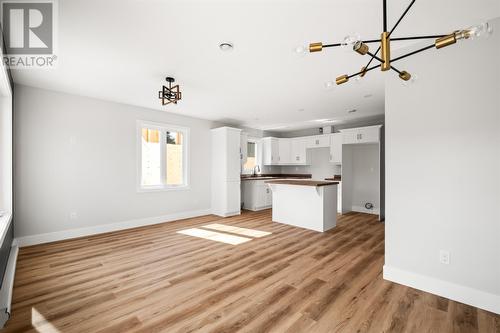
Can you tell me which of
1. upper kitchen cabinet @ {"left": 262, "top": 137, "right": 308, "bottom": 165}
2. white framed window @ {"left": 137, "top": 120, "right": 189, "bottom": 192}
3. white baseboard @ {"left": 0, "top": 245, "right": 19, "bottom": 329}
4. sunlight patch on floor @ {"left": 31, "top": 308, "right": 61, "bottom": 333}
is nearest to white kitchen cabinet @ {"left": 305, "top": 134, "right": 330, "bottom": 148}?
upper kitchen cabinet @ {"left": 262, "top": 137, "right": 308, "bottom": 165}

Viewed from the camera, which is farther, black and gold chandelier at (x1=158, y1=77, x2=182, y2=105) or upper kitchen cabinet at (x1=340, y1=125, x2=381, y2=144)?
upper kitchen cabinet at (x1=340, y1=125, x2=381, y2=144)

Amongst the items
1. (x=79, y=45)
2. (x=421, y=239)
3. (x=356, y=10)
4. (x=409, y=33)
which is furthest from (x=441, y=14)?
(x=79, y=45)

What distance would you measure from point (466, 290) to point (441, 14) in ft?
8.18

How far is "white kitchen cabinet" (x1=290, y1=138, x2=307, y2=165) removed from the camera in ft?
24.8

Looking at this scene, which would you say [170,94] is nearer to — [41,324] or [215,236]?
[215,236]

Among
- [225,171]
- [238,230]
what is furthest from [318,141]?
[238,230]

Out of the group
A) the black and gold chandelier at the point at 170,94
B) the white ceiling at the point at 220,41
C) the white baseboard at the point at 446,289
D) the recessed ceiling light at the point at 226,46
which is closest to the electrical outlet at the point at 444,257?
the white baseboard at the point at 446,289

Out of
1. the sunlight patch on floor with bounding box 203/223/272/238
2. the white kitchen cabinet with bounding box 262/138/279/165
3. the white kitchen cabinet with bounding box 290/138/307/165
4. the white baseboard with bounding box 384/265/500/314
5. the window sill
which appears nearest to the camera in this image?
the white baseboard with bounding box 384/265/500/314

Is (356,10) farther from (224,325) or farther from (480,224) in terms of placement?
(224,325)

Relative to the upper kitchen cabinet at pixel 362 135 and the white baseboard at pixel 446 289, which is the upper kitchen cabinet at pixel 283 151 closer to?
the upper kitchen cabinet at pixel 362 135

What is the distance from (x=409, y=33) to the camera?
2.27 meters

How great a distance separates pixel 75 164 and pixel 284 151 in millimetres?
5857

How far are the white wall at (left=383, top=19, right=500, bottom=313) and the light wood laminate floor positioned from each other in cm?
27

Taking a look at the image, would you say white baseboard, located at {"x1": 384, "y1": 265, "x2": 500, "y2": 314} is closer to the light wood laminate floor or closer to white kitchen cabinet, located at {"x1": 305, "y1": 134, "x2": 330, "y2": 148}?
the light wood laminate floor
